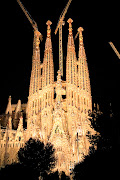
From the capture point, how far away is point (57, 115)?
45812 millimetres

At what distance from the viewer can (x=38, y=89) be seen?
50.8 meters

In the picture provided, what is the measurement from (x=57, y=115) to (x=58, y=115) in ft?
0.67

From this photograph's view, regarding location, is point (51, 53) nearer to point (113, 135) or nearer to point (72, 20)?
point (72, 20)

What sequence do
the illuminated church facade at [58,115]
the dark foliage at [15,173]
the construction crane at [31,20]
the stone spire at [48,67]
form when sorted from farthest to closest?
1. the construction crane at [31,20]
2. the stone spire at [48,67]
3. the illuminated church facade at [58,115]
4. the dark foliage at [15,173]

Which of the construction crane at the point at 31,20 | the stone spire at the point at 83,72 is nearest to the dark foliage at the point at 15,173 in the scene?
the stone spire at the point at 83,72

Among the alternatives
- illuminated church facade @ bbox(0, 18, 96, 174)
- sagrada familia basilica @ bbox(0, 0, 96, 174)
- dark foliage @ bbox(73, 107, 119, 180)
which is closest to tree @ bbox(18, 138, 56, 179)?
dark foliage @ bbox(73, 107, 119, 180)

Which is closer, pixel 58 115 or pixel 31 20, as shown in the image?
pixel 58 115

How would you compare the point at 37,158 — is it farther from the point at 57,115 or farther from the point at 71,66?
the point at 71,66

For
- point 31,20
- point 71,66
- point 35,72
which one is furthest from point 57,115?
point 31,20

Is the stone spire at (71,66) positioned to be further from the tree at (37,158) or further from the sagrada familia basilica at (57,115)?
the tree at (37,158)

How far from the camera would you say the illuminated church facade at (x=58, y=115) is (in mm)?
42906

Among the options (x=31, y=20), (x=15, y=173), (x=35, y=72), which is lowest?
(x=15, y=173)

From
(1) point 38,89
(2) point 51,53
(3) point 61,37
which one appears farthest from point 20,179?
(3) point 61,37

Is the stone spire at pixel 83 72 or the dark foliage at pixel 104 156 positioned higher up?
the stone spire at pixel 83 72
